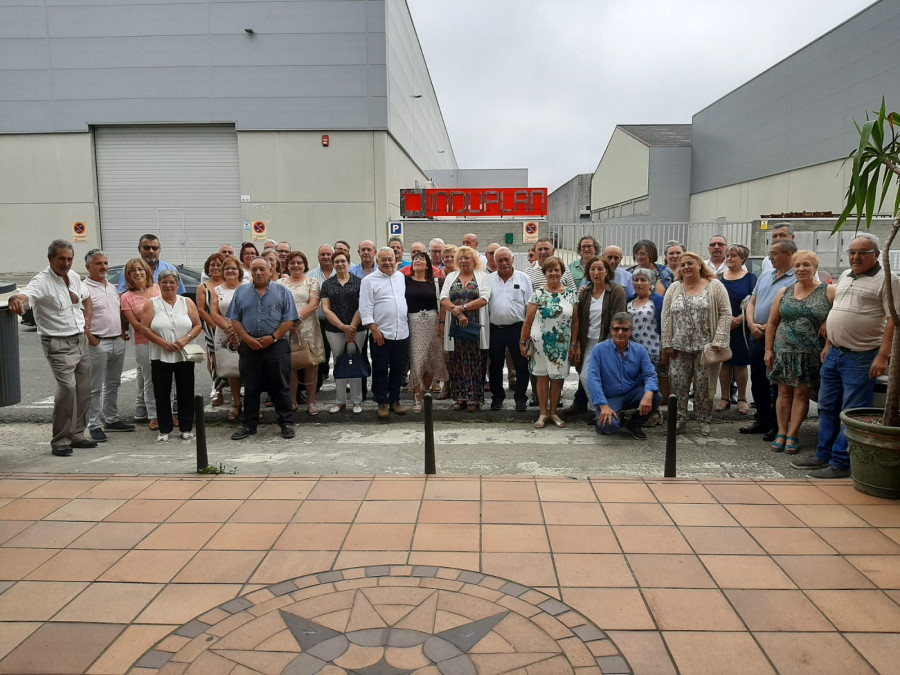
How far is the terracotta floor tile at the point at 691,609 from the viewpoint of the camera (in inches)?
135

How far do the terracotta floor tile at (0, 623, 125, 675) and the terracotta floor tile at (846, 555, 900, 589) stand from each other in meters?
4.08

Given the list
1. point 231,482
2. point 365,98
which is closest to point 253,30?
point 365,98

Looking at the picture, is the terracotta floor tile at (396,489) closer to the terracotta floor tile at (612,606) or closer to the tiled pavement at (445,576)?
the tiled pavement at (445,576)

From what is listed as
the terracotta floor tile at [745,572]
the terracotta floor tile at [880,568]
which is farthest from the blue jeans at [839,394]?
the terracotta floor tile at [745,572]

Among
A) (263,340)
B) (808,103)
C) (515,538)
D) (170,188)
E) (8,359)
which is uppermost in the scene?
(808,103)

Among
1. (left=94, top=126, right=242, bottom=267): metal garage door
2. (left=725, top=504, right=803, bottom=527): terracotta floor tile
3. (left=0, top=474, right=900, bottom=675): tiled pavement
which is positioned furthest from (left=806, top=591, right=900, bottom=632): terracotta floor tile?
(left=94, top=126, right=242, bottom=267): metal garage door

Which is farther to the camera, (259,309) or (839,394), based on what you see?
(259,309)

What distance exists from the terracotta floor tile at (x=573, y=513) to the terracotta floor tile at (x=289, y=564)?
1.51m

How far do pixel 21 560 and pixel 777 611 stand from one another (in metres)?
4.37

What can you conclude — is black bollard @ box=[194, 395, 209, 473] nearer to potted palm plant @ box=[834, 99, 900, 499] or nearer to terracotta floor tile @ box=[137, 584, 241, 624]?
terracotta floor tile @ box=[137, 584, 241, 624]

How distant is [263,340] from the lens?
273 inches

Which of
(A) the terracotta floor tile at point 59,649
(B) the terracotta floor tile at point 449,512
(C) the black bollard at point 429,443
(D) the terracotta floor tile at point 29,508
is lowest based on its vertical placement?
(A) the terracotta floor tile at point 59,649

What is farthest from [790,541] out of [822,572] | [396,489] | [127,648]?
[127,648]

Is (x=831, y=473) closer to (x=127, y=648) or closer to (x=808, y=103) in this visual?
(x=127, y=648)
